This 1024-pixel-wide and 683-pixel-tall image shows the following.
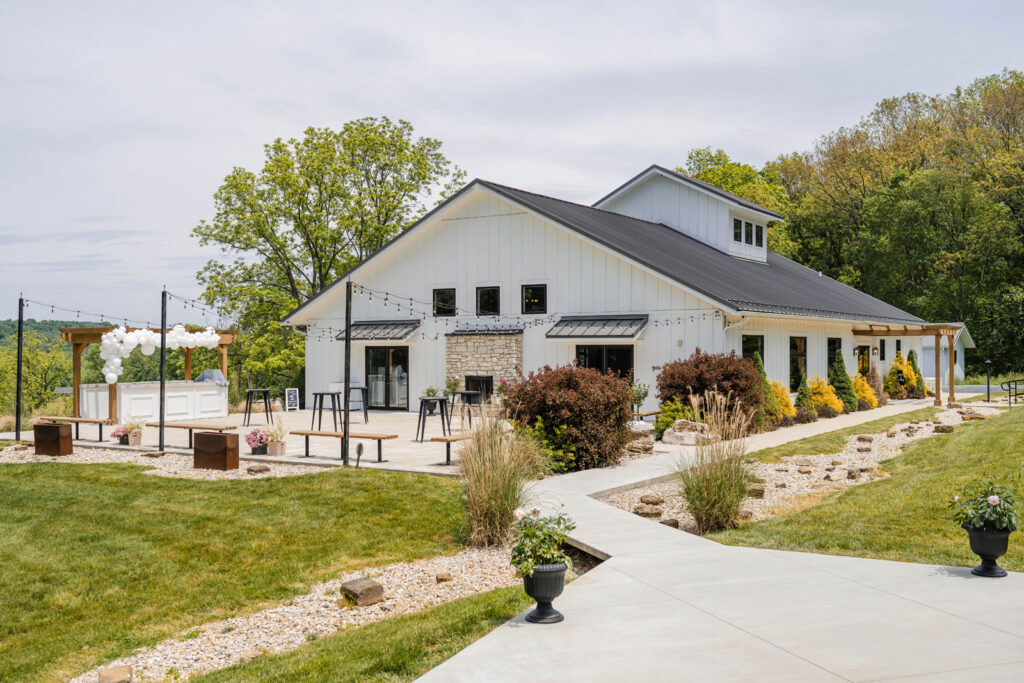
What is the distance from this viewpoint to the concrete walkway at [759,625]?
13.6ft

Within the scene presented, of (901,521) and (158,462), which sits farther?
(158,462)

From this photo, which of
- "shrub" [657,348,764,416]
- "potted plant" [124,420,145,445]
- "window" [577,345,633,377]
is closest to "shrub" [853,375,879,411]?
"window" [577,345,633,377]

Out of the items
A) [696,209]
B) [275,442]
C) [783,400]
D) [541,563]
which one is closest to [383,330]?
[275,442]

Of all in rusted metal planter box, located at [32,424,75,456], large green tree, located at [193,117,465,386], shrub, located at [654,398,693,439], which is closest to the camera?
rusted metal planter box, located at [32,424,75,456]

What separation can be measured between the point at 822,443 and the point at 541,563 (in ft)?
36.2

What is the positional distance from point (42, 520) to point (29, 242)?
1798cm

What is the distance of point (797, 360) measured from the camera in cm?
2145

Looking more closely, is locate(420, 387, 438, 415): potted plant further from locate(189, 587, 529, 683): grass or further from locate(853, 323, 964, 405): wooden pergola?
locate(853, 323, 964, 405): wooden pergola

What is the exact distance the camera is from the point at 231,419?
64.9ft

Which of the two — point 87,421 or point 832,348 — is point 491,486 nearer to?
point 87,421

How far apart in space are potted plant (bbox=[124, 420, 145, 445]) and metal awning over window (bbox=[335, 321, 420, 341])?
27.2ft

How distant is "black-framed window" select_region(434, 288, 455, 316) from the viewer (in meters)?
21.8

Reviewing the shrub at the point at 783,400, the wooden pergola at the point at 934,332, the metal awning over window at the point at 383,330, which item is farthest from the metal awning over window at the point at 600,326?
the wooden pergola at the point at 934,332

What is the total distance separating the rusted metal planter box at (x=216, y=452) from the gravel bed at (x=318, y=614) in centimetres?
507
